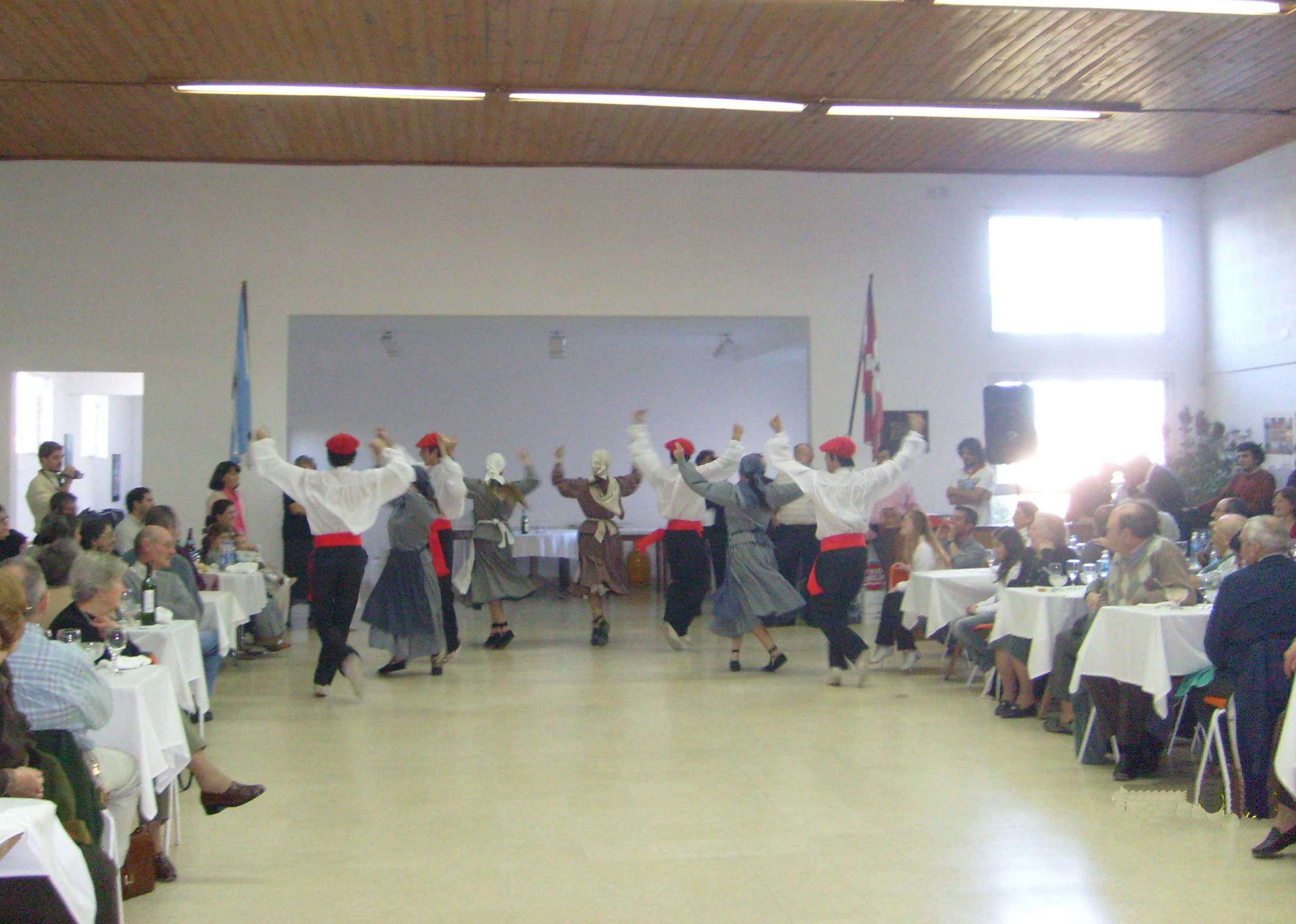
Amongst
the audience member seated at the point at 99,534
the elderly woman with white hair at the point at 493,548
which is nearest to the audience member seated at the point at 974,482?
the elderly woman with white hair at the point at 493,548

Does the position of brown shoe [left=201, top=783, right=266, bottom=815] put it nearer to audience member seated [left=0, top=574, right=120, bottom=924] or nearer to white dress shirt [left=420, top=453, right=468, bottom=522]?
audience member seated [left=0, top=574, right=120, bottom=924]

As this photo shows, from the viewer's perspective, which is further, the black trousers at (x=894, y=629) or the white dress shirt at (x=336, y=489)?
the black trousers at (x=894, y=629)

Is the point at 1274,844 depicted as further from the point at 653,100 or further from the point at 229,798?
the point at 653,100

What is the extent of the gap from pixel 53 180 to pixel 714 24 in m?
6.16

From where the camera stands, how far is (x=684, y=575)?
8.38 meters

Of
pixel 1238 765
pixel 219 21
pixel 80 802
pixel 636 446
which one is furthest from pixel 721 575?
pixel 80 802

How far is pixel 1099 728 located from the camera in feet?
16.4

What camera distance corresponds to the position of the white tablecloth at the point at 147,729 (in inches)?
134

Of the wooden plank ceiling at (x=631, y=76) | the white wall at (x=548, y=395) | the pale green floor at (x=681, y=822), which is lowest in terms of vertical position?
the pale green floor at (x=681, y=822)

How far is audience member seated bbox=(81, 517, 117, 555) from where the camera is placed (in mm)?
5398

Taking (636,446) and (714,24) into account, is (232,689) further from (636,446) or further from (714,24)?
(714,24)

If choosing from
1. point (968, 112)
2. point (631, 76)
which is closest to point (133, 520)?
point (631, 76)

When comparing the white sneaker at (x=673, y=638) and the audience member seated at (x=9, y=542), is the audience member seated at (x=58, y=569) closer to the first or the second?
the audience member seated at (x=9, y=542)

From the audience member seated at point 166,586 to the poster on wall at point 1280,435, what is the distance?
27.5 ft
